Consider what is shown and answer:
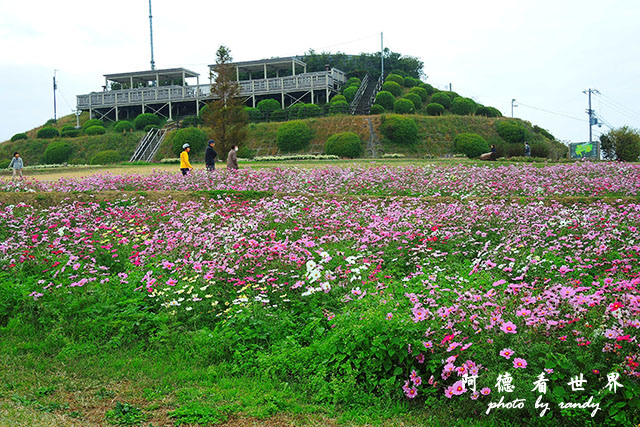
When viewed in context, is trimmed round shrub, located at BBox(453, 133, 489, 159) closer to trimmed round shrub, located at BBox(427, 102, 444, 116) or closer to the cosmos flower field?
trimmed round shrub, located at BBox(427, 102, 444, 116)

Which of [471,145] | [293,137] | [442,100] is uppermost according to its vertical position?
[442,100]

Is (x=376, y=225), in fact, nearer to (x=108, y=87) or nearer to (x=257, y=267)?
(x=257, y=267)

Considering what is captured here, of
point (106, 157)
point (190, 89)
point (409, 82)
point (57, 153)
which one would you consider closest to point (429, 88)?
point (409, 82)

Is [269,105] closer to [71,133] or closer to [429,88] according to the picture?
[429,88]

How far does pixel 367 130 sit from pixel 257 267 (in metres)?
27.2

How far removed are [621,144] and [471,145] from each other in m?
8.13

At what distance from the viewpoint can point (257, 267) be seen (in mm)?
6293

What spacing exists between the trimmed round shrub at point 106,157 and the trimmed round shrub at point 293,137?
32.2 feet

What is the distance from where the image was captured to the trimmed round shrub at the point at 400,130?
31.8 m

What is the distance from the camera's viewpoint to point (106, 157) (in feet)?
108

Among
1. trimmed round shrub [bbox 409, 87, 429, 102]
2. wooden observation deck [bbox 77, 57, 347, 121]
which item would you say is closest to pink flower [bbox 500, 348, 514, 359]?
wooden observation deck [bbox 77, 57, 347, 121]

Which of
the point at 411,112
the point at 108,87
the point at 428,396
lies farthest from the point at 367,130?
the point at 428,396

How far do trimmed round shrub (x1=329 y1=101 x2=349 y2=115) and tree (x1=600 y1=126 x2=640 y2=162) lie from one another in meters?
15.3

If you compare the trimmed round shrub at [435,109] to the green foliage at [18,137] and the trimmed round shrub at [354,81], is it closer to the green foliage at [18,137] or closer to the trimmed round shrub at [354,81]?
the trimmed round shrub at [354,81]
